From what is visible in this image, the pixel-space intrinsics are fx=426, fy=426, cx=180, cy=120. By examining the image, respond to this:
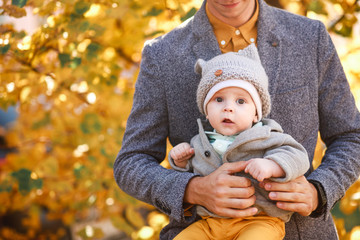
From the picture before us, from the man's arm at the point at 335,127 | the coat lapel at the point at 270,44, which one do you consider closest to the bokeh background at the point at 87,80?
the man's arm at the point at 335,127

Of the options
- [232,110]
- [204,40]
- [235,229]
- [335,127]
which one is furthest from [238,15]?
[235,229]

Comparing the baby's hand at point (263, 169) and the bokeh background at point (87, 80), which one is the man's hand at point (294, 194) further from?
the bokeh background at point (87, 80)

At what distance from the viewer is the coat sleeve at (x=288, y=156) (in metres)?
1.48

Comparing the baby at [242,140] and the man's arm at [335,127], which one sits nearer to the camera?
the baby at [242,140]

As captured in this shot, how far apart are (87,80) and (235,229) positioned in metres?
→ 1.74

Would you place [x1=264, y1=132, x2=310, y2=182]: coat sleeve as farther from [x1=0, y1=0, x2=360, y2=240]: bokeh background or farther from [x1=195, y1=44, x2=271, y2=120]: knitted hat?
[x1=0, y1=0, x2=360, y2=240]: bokeh background

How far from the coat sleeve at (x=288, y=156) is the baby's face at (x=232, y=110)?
0.12 meters

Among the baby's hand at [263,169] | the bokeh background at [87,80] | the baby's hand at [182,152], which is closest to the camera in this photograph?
the baby's hand at [263,169]

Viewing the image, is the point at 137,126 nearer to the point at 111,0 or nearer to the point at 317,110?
the point at 317,110

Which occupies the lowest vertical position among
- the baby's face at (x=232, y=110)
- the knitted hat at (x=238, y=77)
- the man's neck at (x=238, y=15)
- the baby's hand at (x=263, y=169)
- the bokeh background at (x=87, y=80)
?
the bokeh background at (x=87, y=80)

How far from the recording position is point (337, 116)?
76.6 inches

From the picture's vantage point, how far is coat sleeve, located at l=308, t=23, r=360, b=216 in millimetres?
1875

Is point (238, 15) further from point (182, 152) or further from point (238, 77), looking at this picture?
point (182, 152)

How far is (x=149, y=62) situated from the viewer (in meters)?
2.02
